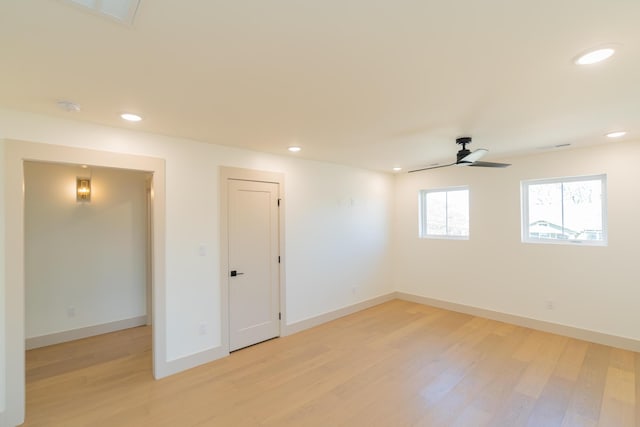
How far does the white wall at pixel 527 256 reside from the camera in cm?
Answer: 357

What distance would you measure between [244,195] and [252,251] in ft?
2.36

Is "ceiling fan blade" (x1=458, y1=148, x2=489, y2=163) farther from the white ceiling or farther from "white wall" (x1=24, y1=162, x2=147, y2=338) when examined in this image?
"white wall" (x1=24, y1=162, x2=147, y2=338)

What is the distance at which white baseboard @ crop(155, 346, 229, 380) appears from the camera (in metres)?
3.03

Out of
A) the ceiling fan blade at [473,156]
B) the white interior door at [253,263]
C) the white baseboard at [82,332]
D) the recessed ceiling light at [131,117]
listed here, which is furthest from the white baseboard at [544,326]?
the recessed ceiling light at [131,117]

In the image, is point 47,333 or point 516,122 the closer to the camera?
point 516,122

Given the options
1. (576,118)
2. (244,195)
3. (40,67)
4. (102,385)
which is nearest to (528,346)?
(576,118)

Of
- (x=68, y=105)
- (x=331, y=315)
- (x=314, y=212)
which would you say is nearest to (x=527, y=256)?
(x=331, y=315)

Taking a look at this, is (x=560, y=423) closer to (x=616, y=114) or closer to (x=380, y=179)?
(x=616, y=114)

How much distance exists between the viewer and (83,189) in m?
3.99

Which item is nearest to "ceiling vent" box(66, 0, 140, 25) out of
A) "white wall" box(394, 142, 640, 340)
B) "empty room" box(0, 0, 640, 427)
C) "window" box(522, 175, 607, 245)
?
"empty room" box(0, 0, 640, 427)

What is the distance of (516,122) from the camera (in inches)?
109

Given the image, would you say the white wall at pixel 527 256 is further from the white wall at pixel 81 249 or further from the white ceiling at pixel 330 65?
the white wall at pixel 81 249

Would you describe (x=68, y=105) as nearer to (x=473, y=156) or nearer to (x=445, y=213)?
(x=473, y=156)

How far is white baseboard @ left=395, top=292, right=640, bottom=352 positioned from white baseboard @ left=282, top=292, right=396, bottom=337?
28.4 inches
